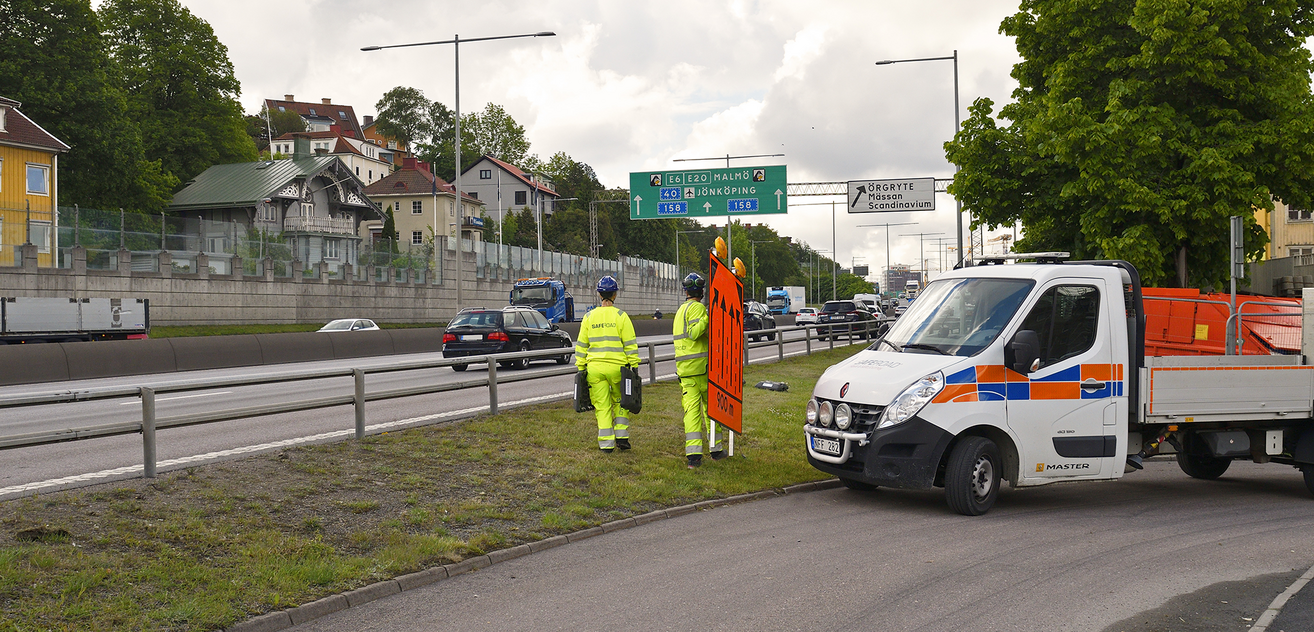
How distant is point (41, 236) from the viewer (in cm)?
3238

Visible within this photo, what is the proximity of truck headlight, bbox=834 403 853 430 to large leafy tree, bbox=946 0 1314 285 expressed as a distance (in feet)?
43.4

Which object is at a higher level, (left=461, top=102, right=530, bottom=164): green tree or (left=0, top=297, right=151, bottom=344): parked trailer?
(left=461, top=102, right=530, bottom=164): green tree

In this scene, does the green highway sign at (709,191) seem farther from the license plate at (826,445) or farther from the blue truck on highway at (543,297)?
the license plate at (826,445)

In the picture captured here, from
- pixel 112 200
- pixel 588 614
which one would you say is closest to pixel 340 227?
pixel 112 200

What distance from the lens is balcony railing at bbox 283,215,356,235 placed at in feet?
213

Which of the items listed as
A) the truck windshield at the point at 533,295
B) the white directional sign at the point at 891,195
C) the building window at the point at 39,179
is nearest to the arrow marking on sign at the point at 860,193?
the white directional sign at the point at 891,195

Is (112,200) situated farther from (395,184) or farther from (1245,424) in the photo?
(1245,424)

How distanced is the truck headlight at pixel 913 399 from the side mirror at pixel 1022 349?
0.57 meters

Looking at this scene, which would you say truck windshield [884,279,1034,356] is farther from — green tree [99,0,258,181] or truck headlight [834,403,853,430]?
green tree [99,0,258,181]

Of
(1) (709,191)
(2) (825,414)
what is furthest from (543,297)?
(2) (825,414)

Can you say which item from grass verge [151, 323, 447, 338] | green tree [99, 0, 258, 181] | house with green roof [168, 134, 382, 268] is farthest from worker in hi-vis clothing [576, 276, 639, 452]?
green tree [99, 0, 258, 181]

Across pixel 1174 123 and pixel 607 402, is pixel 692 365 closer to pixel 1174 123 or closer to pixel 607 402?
pixel 607 402

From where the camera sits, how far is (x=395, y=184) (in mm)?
92188

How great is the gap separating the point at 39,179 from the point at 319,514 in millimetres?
48729
